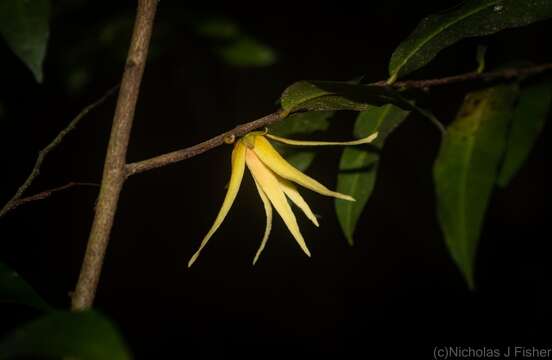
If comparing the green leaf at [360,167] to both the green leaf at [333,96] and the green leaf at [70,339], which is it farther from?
the green leaf at [70,339]

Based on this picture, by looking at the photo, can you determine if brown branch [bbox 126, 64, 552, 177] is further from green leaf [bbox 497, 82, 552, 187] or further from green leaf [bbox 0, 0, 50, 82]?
green leaf [bbox 497, 82, 552, 187]

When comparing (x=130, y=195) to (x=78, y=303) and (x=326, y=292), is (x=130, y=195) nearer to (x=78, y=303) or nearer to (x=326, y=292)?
(x=326, y=292)

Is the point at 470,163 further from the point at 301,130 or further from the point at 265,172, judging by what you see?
the point at 265,172

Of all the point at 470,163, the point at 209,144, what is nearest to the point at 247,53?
the point at 470,163

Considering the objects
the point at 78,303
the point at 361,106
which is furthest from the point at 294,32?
the point at 78,303

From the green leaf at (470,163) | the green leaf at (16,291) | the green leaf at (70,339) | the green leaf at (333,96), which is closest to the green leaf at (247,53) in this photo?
the green leaf at (470,163)
